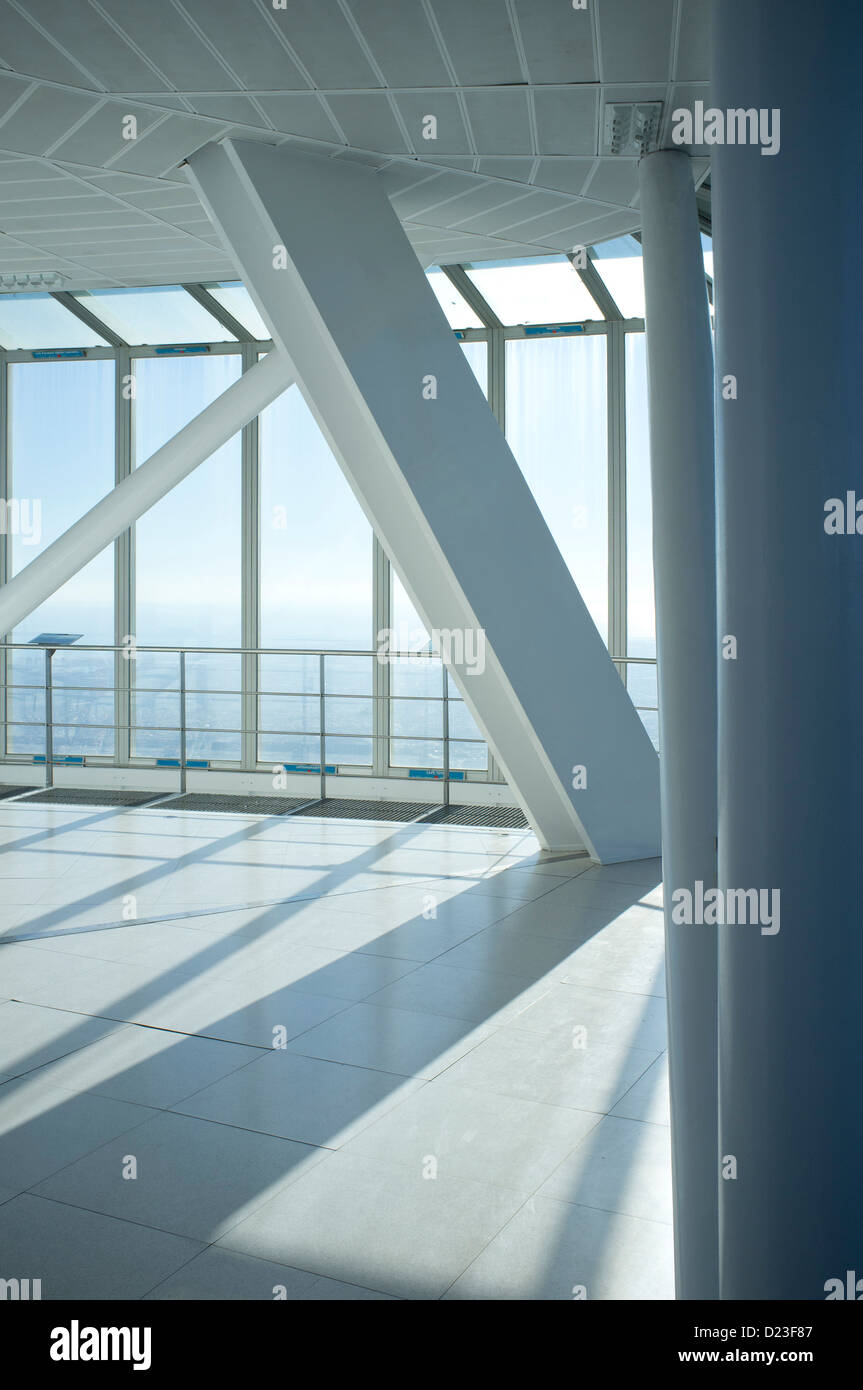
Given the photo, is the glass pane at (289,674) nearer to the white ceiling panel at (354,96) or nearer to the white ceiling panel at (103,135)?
the white ceiling panel at (354,96)

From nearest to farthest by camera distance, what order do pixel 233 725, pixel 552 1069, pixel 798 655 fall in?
pixel 798 655
pixel 552 1069
pixel 233 725

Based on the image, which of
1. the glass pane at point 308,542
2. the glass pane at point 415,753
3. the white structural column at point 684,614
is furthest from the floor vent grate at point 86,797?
the white structural column at point 684,614

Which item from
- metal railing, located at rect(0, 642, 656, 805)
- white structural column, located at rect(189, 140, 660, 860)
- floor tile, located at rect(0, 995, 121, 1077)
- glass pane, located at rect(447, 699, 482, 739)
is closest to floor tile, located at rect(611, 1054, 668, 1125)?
floor tile, located at rect(0, 995, 121, 1077)

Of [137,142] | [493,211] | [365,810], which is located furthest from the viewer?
[365,810]

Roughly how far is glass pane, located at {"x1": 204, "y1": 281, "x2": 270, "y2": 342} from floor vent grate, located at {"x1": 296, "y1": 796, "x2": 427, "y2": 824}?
3.34m

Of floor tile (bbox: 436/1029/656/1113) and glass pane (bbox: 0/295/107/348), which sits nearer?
floor tile (bbox: 436/1029/656/1113)

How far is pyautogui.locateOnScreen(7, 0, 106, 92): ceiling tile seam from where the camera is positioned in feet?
9.83

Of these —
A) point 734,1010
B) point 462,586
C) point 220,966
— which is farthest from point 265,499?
point 734,1010

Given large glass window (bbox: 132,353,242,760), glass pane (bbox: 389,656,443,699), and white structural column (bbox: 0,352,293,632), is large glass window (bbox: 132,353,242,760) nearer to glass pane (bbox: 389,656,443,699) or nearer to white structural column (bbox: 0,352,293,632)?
glass pane (bbox: 389,656,443,699)

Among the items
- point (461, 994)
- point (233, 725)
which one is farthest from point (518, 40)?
point (233, 725)

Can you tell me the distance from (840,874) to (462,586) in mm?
3801

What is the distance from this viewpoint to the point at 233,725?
323 inches

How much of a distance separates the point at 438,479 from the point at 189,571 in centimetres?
408

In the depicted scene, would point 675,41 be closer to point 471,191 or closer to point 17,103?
point 471,191
